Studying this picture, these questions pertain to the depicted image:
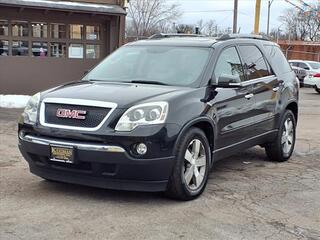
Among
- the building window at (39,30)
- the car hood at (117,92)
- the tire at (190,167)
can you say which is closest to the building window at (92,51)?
the building window at (39,30)

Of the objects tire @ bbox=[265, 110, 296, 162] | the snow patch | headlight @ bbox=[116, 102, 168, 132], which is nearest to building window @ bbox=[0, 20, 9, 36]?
the snow patch

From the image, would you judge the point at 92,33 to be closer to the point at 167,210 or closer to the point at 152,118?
the point at 152,118

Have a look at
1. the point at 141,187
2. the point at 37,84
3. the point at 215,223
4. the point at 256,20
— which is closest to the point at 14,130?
the point at 141,187

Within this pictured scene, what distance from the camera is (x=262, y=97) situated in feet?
23.8

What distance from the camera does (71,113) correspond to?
5449 millimetres

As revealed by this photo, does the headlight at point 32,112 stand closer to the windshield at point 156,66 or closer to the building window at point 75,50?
the windshield at point 156,66

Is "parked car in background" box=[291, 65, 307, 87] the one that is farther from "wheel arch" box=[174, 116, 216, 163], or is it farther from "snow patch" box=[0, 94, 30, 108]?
"wheel arch" box=[174, 116, 216, 163]

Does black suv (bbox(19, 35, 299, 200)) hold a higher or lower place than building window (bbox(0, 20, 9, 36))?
lower

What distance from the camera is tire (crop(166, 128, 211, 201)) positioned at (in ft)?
17.9

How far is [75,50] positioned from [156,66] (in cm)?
1232

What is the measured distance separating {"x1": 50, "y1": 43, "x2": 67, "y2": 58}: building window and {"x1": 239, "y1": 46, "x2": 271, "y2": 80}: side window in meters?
11.4

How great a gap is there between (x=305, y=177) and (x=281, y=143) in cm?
98

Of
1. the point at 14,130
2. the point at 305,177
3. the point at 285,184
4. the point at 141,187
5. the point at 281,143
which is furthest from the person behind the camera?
the point at 14,130

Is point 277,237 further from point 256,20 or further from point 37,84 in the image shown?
point 256,20
